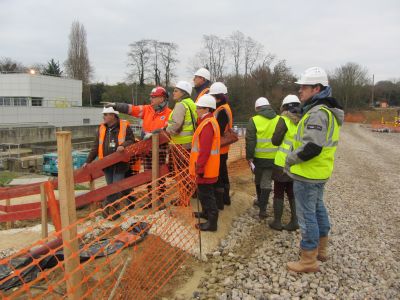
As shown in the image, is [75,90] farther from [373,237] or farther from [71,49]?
[373,237]

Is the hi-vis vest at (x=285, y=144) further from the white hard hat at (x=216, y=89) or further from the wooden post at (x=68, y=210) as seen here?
the wooden post at (x=68, y=210)

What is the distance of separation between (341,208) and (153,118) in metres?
4.15

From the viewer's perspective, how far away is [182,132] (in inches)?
213

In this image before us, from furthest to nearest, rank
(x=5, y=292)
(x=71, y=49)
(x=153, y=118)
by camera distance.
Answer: (x=71, y=49) < (x=153, y=118) < (x=5, y=292)

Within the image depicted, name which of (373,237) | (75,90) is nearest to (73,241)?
(373,237)

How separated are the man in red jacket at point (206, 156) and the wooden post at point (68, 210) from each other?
1.80 m

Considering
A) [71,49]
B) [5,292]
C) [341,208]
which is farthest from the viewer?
[71,49]

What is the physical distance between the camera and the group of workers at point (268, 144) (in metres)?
3.60

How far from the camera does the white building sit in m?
27.3

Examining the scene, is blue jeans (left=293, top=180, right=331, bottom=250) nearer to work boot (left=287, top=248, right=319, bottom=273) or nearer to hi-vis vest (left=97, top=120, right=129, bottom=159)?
work boot (left=287, top=248, right=319, bottom=273)

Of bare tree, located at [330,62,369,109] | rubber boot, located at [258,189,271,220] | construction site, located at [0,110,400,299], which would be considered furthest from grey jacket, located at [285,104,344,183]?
bare tree, located at [330,62,369,109]

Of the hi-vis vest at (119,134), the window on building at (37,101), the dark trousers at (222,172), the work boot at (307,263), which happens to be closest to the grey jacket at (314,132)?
the work boot at (307,263)

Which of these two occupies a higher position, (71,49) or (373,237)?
(71,49)

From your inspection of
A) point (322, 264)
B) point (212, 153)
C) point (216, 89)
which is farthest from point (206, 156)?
point (322, 264)
